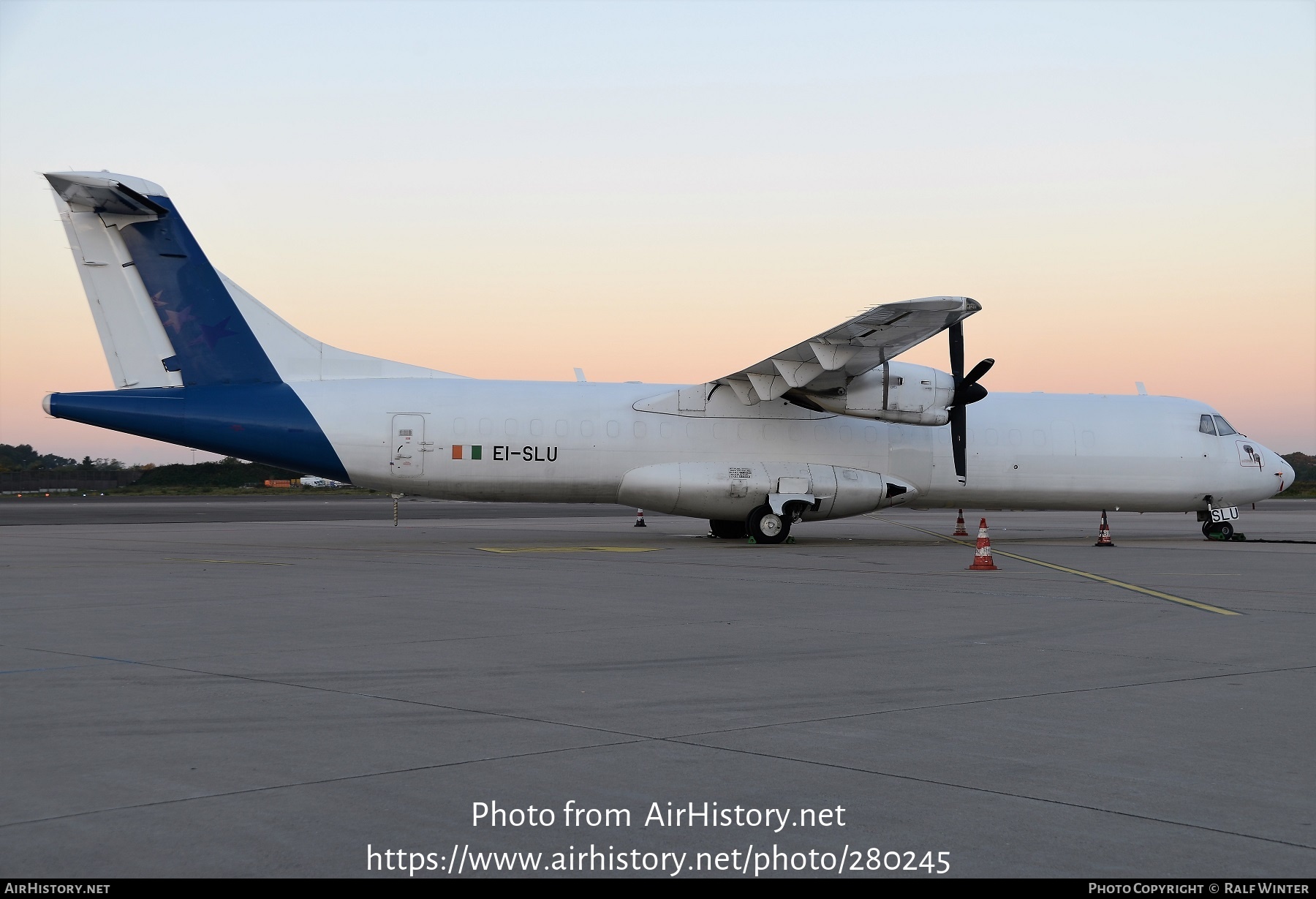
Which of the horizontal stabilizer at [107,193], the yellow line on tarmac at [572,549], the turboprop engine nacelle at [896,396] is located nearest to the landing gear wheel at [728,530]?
the yellow line on tarmac at [572,549]

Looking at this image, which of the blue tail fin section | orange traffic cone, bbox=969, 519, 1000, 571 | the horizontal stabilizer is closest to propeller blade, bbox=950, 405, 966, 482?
orange traffic cone, bbox=969, 519, 1000, 571

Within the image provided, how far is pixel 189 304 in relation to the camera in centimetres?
2050

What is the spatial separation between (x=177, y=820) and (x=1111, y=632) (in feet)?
27.0

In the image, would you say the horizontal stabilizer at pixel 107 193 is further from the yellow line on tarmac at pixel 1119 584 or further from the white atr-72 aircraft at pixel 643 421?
the yellow line on tarmac at pixel 1119 584

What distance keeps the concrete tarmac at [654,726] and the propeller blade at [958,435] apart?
8.66 m

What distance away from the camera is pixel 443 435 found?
70.6ft

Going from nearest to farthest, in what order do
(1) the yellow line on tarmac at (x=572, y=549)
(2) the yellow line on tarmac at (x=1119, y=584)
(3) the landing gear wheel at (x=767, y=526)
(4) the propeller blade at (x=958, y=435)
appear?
(2) the yellow line on tarmac at (x=1119, y=584) < (1) the yellow line on tarmac at (x=572, y=549) < (3) the landing gear wheel at (x=767, y=526) < (4) the propeller blade at (x=958, y=435)

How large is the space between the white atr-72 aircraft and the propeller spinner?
45mm

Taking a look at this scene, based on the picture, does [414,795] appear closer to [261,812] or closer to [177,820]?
[261,812]

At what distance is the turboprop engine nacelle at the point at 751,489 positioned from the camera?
22328 mm

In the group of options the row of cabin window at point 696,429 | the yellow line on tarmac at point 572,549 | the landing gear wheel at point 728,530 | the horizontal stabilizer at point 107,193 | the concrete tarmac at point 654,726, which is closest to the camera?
the concrete tarmac at point 654,726

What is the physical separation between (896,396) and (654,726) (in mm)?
17019

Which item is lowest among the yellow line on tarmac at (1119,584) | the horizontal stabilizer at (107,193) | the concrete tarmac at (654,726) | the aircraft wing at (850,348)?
the yellow line on tarmac at (1119,584)

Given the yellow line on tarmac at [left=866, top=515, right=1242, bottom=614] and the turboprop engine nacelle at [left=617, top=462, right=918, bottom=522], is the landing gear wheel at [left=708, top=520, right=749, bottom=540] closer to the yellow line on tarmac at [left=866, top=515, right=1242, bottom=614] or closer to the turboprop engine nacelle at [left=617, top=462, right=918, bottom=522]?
the turboprop engine nacelle at [left=617, top=462, right=918, bottom=522]
